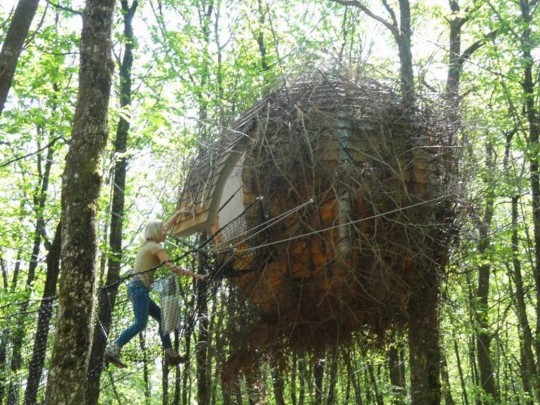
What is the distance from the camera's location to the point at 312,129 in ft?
15.6

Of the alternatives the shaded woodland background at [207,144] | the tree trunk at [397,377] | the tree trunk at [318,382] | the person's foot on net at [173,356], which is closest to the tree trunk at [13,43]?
the shaded woodland background at [207,144]

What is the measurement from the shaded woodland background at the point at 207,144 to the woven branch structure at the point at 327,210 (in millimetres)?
267

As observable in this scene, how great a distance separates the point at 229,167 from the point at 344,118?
96 cm

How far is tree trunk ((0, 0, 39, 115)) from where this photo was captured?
5.48 meters

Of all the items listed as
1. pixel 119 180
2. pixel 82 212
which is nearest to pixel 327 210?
pixel 82 212

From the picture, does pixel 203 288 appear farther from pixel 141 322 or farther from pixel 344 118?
pixel 344 118

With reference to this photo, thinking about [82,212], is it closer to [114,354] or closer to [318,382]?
[114,354]

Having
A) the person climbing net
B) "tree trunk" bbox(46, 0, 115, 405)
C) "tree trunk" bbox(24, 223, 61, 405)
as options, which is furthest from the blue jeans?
"tree trunk" bbox(46, 0, 115, 405)

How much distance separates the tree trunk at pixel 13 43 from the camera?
18.0 ft

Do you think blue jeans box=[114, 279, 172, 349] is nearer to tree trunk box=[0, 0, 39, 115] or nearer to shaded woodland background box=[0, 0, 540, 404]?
shaded woodland background box=[0, 0, 540, 404]

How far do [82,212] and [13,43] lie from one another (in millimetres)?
2288

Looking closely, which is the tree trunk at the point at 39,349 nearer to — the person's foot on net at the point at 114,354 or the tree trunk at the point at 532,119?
the person's foot on net at the point at 114,354

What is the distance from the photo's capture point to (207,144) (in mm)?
5461

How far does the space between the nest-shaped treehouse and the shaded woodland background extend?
0.30 m
